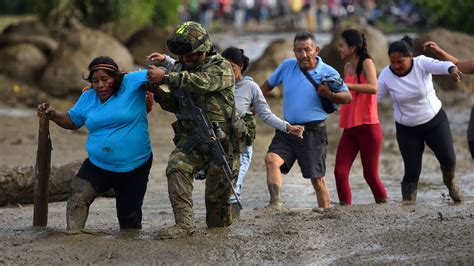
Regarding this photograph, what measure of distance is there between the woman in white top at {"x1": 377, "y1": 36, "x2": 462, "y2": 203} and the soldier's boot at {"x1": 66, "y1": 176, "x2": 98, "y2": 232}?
348cm

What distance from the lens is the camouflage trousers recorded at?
8031 mm

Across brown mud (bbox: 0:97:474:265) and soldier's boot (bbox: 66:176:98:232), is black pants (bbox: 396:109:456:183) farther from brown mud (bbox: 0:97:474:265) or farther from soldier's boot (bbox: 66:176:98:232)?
soldier's boot (bbox: 66:176:98:232)

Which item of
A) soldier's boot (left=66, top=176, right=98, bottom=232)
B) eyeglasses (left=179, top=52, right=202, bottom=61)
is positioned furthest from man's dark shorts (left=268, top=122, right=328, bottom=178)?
soldier's boot (left=66, top=176, right=98, bottom=232)

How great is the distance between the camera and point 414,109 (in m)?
10.4

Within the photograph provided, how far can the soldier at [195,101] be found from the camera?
7.88 m

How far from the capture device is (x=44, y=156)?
8828mm

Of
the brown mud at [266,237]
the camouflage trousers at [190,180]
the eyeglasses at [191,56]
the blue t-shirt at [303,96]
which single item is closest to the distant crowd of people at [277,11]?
the blue t-shirt at [303,96]

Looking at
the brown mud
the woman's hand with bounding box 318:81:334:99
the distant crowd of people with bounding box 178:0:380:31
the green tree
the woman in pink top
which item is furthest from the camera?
the distant crowd of people with bounding box 178:0:380:31

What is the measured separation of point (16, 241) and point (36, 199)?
28.9 inches

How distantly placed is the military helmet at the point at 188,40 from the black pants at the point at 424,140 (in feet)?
10.6

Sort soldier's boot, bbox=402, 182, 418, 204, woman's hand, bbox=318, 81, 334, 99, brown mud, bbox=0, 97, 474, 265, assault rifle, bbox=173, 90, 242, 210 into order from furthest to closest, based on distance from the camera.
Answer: soldier's boot, bbox=402, 182, 418, 204
woman's hand, bbox=318, 81, 334, 99
assault rifle, bbox=173, 90, 242, 210
brown mud, bbox=0, 97, 474, 265

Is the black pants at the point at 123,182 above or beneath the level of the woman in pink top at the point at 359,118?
beneath

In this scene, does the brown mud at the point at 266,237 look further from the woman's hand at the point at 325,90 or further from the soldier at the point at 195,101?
the woman's hand at the point at 325,90

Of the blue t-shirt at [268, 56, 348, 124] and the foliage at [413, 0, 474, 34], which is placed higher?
the foliage at [413, 0, 474, 34]
